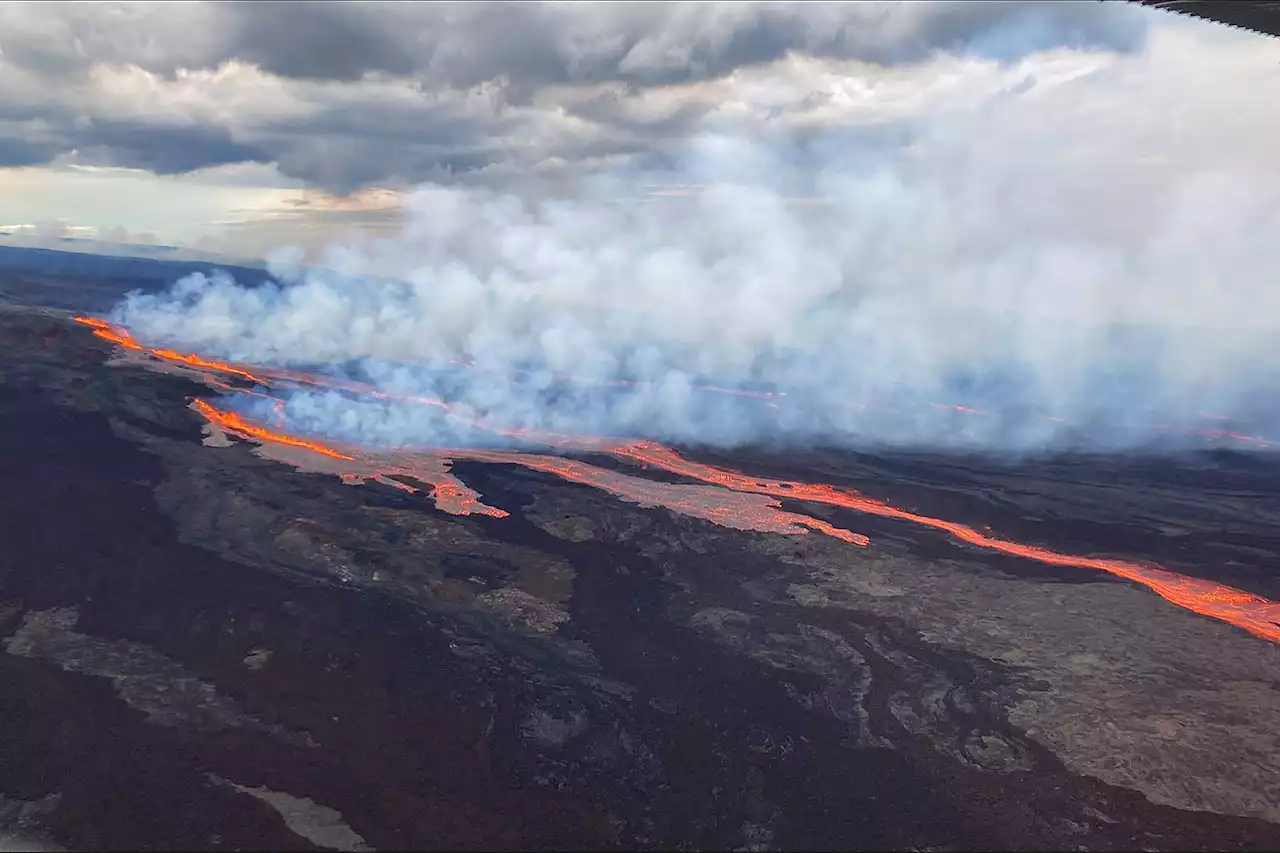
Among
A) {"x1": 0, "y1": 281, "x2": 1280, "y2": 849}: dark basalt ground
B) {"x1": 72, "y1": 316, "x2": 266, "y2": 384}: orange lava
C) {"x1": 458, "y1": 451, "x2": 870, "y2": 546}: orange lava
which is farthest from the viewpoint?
{"x1": 72, "y1": 316, "x2": 266, "y2": 384}: orange lava

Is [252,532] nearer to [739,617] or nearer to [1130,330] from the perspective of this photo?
[739,617]

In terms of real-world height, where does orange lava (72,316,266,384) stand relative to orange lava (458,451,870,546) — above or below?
above

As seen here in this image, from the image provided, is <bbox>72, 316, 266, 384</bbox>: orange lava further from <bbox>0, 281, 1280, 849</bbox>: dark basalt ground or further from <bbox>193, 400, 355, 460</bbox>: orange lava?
<bbox>0, 281, 1280, 849</bbox>: dark basalt ground

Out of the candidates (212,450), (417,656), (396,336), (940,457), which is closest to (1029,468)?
(940,457)

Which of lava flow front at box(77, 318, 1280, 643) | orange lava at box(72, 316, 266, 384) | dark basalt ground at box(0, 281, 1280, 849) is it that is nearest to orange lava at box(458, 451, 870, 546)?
lava flow front at box(77, 318, 1280, 643)

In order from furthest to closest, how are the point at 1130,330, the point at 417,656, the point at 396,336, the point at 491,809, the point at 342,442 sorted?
the point at 1130,330 < the point at 396,336 < the point at 342,442 < the point at 417,656 < the point at 491,809

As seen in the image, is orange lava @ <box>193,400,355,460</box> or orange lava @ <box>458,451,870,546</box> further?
orange lava @ <box>193,400,355,460</box>

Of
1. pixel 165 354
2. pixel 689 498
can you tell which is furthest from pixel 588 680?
pixel 165 354

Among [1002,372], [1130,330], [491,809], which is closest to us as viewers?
[491,809]
